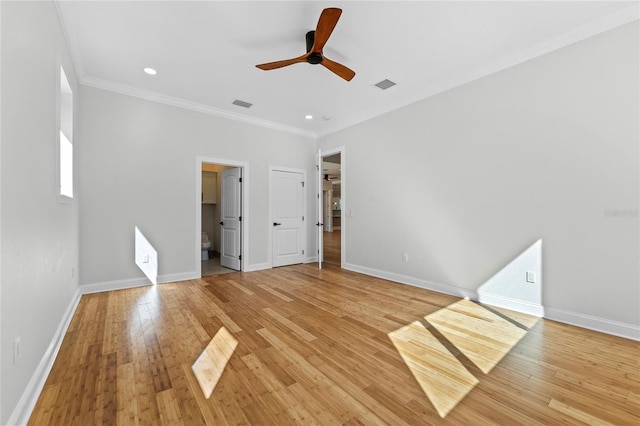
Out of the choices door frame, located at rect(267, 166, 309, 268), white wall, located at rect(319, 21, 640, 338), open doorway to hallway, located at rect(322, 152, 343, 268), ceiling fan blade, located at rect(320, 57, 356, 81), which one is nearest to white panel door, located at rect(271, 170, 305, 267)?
door frame, located at rect(267, 166, 309, 268)

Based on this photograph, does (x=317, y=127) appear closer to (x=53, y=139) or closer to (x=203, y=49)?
(x=203, y=49)

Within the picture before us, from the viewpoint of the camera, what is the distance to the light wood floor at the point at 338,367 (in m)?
1.58

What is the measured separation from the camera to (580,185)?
2.79 m

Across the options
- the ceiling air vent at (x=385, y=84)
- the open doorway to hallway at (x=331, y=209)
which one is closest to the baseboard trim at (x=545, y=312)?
the open doorway to hallway at (x=331, y=209)

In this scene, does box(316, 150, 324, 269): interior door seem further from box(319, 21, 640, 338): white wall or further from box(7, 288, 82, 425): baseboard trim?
box(7, 288, 82, 425): baseboard trim

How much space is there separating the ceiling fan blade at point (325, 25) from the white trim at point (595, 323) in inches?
147

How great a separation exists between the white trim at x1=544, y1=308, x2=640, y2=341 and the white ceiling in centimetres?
291

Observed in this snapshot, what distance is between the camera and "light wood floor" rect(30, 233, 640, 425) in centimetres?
158

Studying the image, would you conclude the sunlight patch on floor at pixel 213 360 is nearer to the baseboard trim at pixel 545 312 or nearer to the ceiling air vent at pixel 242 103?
the baseboard trim at pixel 545 312

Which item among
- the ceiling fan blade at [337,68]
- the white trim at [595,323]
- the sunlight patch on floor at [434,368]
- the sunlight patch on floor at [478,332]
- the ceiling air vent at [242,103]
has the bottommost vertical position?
the sunlight patch on floor at [478,332]

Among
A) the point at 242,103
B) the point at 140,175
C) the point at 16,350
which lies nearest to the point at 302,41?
the point at 242,103

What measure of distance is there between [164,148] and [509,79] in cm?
513

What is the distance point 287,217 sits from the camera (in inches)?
235

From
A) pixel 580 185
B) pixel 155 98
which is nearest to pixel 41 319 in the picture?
pixel 155 98
